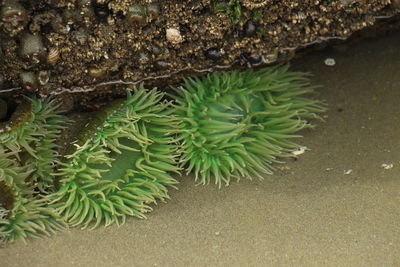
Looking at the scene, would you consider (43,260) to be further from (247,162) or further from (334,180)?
(334,180)

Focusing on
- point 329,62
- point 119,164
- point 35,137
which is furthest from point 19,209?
point 329,62

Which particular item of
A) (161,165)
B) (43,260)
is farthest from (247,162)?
(43,260)

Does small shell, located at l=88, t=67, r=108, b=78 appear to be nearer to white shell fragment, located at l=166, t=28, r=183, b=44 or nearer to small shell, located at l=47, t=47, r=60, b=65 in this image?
small shell, located at l=47, t=47, r=60, b=65

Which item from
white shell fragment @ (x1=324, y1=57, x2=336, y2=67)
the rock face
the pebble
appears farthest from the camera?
white shell fragment @ (x1=324, y1=57, x2=336, y2=67)

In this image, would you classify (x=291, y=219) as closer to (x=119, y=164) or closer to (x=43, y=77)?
(x=119, y=164)

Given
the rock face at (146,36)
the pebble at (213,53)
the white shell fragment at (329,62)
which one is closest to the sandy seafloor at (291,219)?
the white shell fragment at (329,62)

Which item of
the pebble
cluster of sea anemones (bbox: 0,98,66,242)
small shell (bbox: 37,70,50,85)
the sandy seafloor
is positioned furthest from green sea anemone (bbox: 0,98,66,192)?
the pebble
